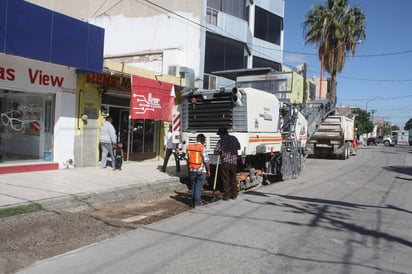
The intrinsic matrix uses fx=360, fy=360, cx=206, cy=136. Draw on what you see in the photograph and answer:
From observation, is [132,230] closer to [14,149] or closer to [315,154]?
[14,149]

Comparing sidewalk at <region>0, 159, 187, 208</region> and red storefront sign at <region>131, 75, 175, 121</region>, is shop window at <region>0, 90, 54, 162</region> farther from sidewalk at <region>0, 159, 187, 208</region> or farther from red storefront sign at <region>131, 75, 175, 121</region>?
red storefront sign at <region>131, 75, 175, 121</region>

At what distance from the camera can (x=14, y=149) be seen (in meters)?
10.4

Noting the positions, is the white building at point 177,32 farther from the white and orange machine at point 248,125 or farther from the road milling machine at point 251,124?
the white and orange machine at point 248,125

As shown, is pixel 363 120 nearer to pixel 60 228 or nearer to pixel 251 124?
pixel 251 124

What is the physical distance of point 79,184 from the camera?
29.8 feet

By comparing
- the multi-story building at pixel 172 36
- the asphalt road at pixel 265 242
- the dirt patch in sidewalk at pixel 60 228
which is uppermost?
the multi-story building at pixel 172 36

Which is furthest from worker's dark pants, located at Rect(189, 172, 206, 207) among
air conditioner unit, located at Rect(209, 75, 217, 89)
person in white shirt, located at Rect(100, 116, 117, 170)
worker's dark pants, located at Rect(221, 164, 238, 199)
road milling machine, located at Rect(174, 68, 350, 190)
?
air conditioner unit, located at Rect(209, 75, 217, 89)

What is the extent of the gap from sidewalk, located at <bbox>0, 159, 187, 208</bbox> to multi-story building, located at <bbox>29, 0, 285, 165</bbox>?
3882 millimetres

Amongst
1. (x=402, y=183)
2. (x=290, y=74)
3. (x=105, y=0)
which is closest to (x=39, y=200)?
(x=290, y=74)

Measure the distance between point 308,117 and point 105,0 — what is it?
1430 centimetres

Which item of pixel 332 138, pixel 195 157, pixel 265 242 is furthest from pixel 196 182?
pixel 332 138

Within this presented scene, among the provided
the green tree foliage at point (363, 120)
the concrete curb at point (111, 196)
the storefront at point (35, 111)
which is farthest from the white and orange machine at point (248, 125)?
the green tree foliage at point (363, 120)

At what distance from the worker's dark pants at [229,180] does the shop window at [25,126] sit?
576 cm

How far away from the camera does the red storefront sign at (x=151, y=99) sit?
1317cm
